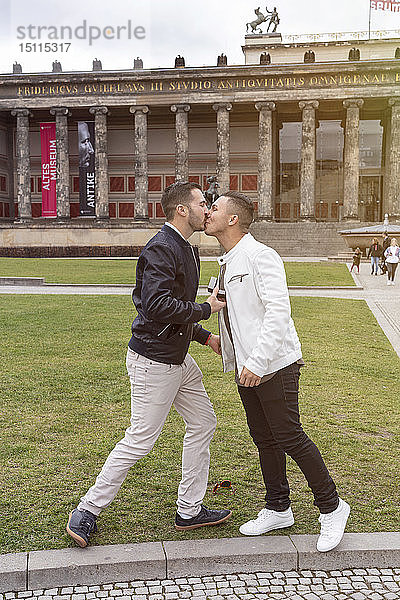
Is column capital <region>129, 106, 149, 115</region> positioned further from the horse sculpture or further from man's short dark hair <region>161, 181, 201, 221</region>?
man's short dark hair <region>161, 181, 201, 221</region>

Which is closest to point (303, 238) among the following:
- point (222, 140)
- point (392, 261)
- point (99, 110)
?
point (222, 140)

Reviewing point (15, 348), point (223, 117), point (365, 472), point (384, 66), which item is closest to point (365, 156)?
point (384, 66)

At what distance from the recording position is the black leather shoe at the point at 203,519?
4.97 meters

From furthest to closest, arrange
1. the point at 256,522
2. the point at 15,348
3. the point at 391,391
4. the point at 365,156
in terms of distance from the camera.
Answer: the point at 365,156 → the point at 15,348 → the point at 391,391 → the point at 256,522

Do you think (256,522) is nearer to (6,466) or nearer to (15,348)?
(6,466)

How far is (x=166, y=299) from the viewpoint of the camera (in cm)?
453

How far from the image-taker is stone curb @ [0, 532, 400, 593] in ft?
13.9

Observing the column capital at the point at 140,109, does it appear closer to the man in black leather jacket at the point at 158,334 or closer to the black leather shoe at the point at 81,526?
the man in black leather jacket at the point at 158,334

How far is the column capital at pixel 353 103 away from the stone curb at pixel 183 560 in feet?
191

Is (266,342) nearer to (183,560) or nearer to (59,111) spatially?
(183,560)

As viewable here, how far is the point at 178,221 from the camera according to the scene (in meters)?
4.78

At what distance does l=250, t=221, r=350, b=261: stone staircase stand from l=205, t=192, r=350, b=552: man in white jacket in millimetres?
46338

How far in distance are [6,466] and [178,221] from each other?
2.89m

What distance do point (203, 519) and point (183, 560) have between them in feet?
2.00
